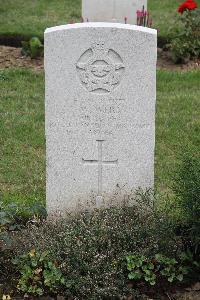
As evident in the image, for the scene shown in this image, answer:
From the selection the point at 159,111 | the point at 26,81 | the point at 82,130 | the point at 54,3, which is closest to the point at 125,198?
the point at 82,130

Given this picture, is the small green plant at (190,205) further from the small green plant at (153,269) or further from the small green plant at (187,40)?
the small green plant at (187,40)

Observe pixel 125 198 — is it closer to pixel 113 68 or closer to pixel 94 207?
pixel 94 207

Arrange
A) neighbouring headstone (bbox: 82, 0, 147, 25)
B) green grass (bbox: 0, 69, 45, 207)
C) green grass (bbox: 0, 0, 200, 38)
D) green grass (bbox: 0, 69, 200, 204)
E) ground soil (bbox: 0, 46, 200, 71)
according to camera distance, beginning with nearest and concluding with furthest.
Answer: green grass (bbox: 0, 69, 45, 207), green grass (bbox: 0, 69, 200, 204), ground soil (bbox: 0, 46, 200, 71), neighbouring headstone (bbox: 82, 0, 147, 25), green grass (bbox: 0, 0, 200, 38)

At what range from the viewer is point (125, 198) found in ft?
18.8

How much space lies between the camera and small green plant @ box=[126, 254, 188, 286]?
5.13 meters

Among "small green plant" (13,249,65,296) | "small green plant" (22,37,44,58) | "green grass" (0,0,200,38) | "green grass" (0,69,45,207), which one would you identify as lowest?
"small green plant" (13,249,65,296)

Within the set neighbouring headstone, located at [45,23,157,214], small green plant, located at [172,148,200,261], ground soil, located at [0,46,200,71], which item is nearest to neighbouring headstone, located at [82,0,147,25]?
ground soil, located at [0,46,200,71]

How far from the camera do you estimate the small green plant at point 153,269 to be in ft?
16.8

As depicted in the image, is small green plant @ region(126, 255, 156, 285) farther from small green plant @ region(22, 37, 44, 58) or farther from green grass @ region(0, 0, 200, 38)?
green grass @ region(0, 0, 200, 38)

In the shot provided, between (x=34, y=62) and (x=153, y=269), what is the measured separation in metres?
5.93

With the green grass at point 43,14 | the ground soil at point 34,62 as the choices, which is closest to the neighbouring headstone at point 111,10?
the green grass at point 43,14

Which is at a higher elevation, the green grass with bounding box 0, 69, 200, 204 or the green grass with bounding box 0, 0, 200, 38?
the green grass with bounding box 0, 0, 200, 38

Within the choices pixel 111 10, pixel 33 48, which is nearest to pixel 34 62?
pixel 33 48

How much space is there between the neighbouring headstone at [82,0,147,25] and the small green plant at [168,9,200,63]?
0.80m
